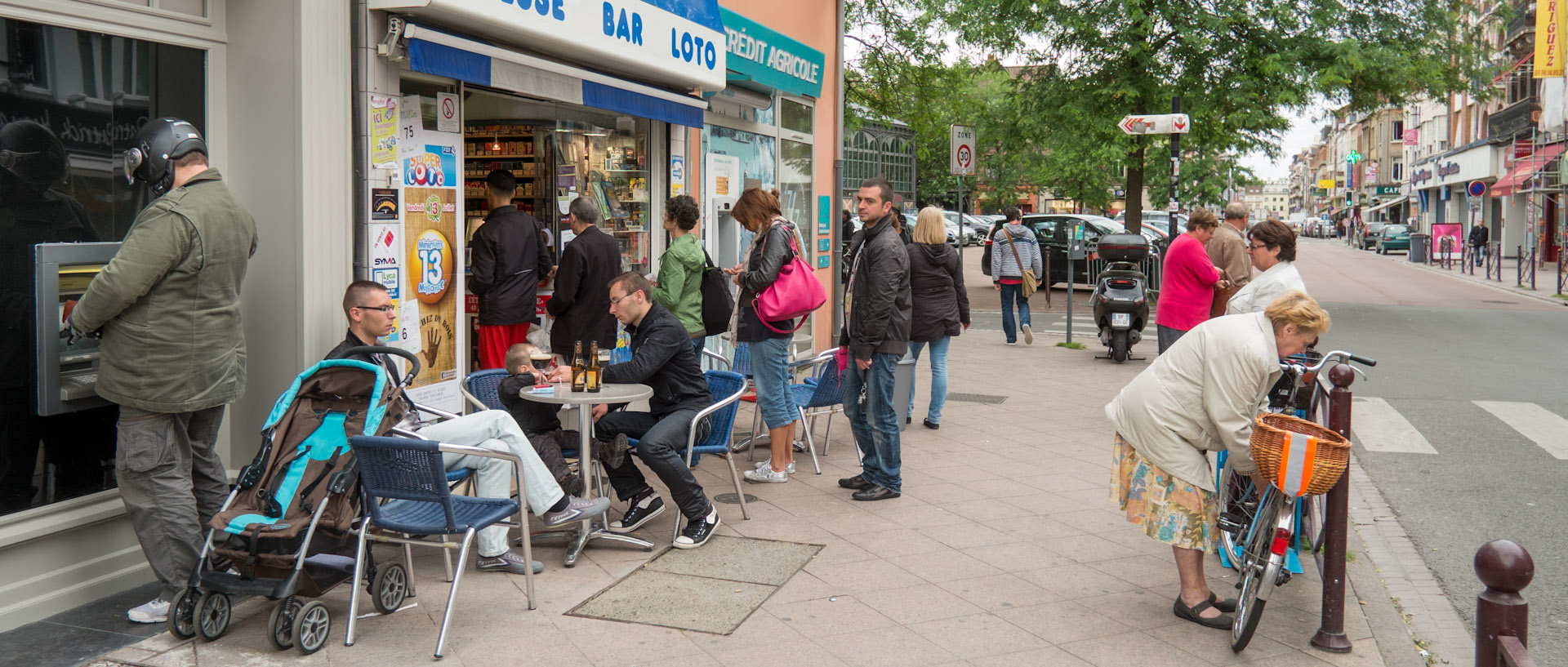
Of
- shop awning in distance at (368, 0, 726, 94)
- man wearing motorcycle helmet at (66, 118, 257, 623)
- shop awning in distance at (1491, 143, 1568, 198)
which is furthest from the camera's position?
shop awning in distance at (1491, 143, 1568, 198)

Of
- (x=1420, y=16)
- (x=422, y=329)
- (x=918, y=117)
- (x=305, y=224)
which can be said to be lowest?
(x=422, y=329)

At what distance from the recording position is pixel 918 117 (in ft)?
62.5

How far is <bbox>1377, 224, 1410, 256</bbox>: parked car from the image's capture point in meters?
49.8

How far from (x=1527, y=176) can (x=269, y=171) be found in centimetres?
4473

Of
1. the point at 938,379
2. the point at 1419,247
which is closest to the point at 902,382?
the point at 938,379

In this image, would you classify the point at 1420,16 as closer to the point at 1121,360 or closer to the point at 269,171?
the point at 1121,360

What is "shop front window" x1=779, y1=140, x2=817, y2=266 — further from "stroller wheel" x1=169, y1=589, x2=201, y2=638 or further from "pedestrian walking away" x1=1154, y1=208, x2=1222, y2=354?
"stroller wheel" x1=169, y1=589, x2=201, y2=638

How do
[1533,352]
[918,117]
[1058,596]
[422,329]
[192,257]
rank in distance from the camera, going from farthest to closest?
[918,117], [1533,352], [422,329], [1058,596], [192,257]

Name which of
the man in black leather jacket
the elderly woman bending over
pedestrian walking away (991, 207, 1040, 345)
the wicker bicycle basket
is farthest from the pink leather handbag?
pedestrian walking away (991, 207, 1040, 345)

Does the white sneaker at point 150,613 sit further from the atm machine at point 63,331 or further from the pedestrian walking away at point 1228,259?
the pedestrian walking away at point 1228,259

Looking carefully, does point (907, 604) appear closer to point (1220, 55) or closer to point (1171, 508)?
point (1171, 508)

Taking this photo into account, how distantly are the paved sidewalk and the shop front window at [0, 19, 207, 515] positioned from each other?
975mm

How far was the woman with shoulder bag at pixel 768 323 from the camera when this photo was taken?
6875mm

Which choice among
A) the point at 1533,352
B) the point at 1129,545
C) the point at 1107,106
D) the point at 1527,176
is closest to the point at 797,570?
the point at 1129,545
